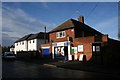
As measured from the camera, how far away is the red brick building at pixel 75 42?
30969 mm

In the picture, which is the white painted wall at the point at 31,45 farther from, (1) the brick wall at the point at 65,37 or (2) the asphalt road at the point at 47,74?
(2) the asphalt road at the point at 47,74

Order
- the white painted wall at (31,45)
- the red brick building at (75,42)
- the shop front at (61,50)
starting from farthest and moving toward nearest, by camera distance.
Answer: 1. the white painted wall at (31,45)
2. the shop front at (61,50)
3. the red brick building at (75,42)

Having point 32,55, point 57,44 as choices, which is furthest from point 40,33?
point 57,44

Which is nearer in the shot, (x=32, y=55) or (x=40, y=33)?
(x=32, y=55)

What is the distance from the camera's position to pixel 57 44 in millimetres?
39344

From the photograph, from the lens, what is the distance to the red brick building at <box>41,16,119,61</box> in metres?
31.0

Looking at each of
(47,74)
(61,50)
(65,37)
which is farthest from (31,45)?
(47,74)

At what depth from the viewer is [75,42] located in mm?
34938

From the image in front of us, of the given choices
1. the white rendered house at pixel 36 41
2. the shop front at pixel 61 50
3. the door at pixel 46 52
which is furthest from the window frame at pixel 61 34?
the white rendered house at pixel 36 41

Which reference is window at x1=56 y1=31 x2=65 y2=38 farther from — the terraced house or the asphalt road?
the asphalt road

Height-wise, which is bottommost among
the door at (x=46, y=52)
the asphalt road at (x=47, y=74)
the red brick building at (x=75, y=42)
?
the asphalt road at (x=47, y=74)

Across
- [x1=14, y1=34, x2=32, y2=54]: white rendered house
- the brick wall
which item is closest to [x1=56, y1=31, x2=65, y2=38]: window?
the brick wall

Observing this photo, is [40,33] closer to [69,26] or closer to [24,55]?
[24,55]

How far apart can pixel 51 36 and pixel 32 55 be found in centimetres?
751
